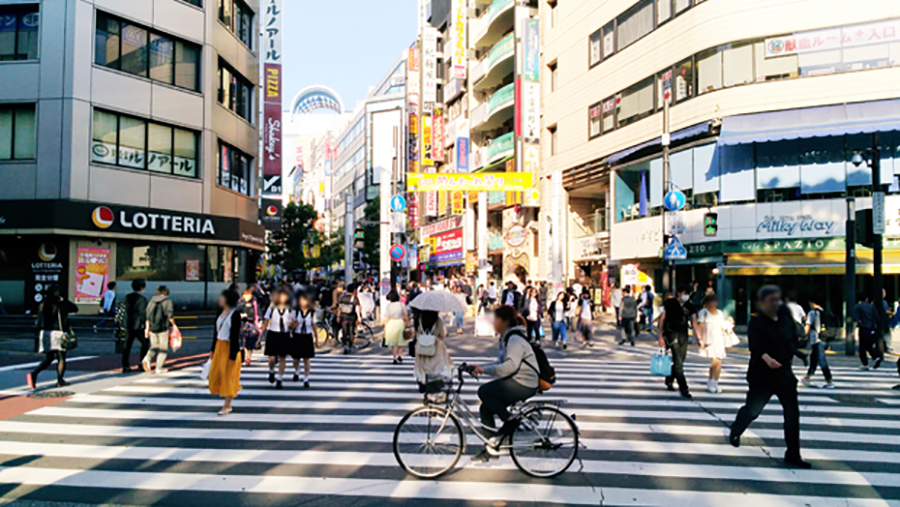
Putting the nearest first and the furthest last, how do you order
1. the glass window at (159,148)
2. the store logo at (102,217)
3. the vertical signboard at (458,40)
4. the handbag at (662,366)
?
1. the handbag at (662,366)
2. the store logo at (102,217)
3. the glass window at (159,148)
4. the vertical signboard at (458,40)

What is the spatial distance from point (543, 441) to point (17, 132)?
72.5 ft

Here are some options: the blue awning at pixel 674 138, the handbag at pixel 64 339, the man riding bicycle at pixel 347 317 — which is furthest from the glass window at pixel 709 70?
the handbag at pixel 64 339

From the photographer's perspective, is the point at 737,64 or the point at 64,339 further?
the point at 737,64

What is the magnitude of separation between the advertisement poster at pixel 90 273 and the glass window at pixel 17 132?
363 cm

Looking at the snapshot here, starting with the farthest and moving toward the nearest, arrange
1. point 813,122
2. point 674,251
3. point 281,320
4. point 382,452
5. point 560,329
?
point 813,122 → point 674,251 → point 560,329 → point 281,320 → point 382,452

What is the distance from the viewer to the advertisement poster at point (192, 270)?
80.5 feet

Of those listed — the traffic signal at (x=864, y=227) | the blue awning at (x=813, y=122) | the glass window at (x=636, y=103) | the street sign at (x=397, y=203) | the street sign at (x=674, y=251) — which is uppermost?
the glass window at (x=636, y=103)

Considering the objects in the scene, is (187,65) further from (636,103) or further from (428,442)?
(428,442)

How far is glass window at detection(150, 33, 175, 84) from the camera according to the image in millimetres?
23500

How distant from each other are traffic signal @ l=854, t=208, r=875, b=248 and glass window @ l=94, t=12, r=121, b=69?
23811mm

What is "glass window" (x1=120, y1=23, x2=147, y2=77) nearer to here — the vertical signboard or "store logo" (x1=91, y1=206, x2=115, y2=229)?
"store logo" (x1=91, y1=206, x2=115, y2=229)

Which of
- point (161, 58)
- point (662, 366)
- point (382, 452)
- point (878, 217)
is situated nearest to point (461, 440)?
point (382, 452)

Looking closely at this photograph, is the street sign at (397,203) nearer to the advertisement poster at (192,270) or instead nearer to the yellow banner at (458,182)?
the yellow banner at (458,182)

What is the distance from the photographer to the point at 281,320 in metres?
11.2
